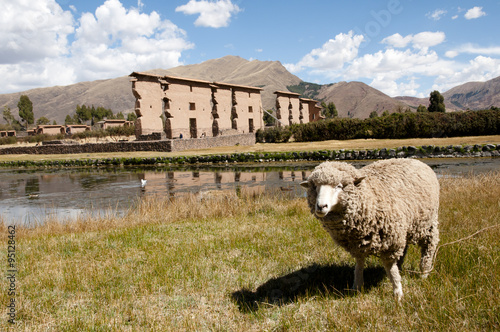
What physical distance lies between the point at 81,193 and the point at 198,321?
1569 cm

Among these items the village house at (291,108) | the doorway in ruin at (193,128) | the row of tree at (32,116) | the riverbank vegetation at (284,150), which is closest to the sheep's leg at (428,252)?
the riverbank vegetation at (284,150)

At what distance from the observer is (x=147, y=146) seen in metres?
35.1

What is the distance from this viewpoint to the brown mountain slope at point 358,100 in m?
153

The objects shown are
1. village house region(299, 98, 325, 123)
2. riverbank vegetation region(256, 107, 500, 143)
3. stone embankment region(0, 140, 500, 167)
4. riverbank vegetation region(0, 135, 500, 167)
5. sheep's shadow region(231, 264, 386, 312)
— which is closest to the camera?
sheep's shadow region(231, 264, 386, 312)

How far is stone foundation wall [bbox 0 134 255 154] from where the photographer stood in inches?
1358

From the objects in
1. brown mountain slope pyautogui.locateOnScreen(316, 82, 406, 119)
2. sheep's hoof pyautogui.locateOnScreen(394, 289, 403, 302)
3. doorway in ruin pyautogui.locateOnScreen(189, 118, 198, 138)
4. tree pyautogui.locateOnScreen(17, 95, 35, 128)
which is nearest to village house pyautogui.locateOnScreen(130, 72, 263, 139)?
doorway in ruin pyautogui.locateOnScreen(189, 118, 198, 138)

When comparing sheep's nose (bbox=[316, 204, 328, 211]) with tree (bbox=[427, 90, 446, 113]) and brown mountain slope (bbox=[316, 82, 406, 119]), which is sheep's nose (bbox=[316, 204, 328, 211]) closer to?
tree (bbox=[427, 90, 446, 113])

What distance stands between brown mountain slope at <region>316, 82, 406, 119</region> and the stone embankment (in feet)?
405

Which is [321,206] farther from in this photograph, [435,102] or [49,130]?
[49,130]

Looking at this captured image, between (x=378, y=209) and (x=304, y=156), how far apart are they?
2379cm

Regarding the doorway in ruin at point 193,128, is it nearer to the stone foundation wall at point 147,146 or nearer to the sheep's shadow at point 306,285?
the stone foundation wall at point 147,146

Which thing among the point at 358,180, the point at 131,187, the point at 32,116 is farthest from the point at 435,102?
the point at 32,116

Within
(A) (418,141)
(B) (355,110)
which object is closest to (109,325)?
(A) (418,141)

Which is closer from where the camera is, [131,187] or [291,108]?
[131,187]
